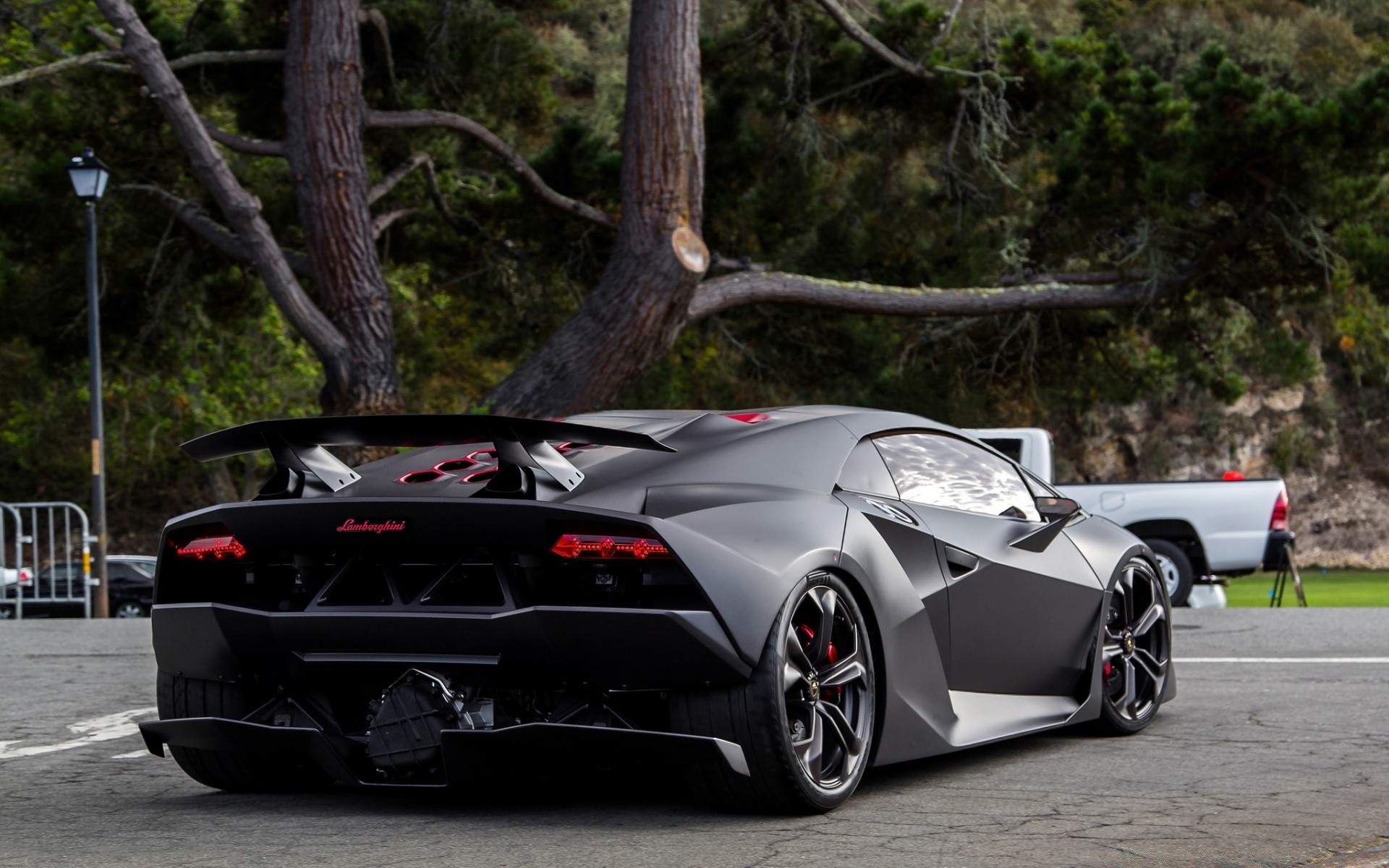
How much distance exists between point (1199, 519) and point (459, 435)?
13158 millimetres

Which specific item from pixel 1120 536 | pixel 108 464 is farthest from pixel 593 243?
pixel 108 464

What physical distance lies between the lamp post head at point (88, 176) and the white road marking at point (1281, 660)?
1408 centimetres

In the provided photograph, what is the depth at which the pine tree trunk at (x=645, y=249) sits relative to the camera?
1599cm

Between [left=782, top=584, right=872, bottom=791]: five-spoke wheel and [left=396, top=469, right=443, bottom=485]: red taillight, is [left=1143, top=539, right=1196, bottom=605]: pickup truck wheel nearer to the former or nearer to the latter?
[left=782, top=584, right=872, bottom=791]: five-spoke wheel

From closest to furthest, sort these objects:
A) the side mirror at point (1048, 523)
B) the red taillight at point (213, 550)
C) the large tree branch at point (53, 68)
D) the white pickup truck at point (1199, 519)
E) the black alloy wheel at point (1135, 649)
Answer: the red taillight at point (213, 550) < the side mirror at point (1048, 523) < the black alloy wheel at point (1135, 649) < the white pickup truck at point (1199, 519) < the large tree branch at point (53, 68)

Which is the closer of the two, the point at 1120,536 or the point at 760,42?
the point at 1120,536

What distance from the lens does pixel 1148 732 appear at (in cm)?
668

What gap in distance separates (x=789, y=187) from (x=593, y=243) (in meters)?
2.86

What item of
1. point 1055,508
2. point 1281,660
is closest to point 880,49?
point 1281,660

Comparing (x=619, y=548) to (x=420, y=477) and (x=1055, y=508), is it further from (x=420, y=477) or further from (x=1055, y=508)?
(x=1055, y=508)

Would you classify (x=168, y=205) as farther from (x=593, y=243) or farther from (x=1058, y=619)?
Result: (x=1058, y=619)

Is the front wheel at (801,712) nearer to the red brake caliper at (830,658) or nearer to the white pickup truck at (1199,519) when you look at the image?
the red brake caliper at (830,658)

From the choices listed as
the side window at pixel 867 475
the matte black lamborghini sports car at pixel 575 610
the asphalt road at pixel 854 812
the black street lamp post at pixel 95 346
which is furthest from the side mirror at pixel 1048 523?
the black street lamp post at pixel 95 346

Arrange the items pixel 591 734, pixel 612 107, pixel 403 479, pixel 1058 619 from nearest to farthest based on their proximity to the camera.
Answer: pixel 591 734
pixel 403 479
pixel 1058 619
pixel 612 107
